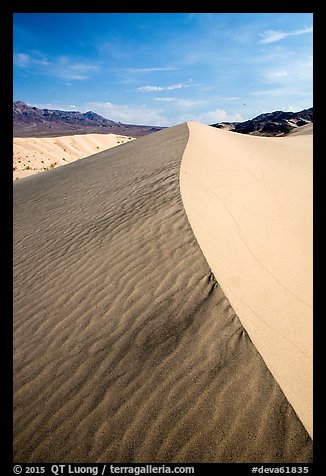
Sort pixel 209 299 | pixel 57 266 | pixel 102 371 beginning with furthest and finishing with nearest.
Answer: pixel 57 266
pixel 209 299
pixel 102 371

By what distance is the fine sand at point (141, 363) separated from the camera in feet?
6.85

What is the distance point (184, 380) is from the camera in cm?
236

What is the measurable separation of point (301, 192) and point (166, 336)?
4.94 metres

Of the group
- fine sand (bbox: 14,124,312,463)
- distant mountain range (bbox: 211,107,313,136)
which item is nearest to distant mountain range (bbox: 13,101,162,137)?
distant mountain range (bbox: 211,107,313,136)

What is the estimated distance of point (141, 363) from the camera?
2.55 m

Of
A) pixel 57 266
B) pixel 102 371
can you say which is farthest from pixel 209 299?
pixel 57 266

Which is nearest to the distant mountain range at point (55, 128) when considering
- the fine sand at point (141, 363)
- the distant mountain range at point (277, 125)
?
the distant mountain range at point (277, 125)

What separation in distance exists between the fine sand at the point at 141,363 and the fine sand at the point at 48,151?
16344 mm

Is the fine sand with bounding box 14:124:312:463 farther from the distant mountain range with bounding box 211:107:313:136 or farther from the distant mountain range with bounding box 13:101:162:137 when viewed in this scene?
the distant mountain range with bounding box 13:101:162:137

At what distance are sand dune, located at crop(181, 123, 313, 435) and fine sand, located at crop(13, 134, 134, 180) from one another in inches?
609

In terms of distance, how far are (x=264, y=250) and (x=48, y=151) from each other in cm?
3234

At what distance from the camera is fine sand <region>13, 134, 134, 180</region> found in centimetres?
2583

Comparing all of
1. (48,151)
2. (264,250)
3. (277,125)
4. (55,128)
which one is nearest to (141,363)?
(264,250)
